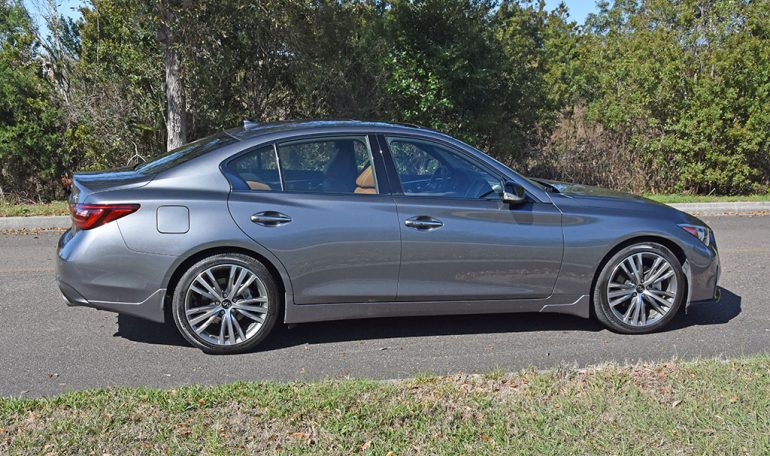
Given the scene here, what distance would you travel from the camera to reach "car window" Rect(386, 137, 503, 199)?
5777 mm

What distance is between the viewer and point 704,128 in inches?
578

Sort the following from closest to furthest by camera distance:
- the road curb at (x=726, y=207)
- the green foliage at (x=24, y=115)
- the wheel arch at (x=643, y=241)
Answer: 1. the wheel arch at (x=643, y=241)
2. the road curb at (x=726, y=207)
3. the green foliage at (x=24, y=115)

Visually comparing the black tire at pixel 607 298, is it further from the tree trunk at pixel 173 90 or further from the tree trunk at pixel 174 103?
the tree trunk at pixel 174 103

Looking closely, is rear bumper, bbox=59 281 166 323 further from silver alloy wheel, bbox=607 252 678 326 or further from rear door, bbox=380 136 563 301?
silver alloy wheel, bbox=607 252 678 326

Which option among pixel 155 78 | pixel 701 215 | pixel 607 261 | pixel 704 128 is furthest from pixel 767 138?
pixel 155 78

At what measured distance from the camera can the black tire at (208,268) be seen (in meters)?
5.30

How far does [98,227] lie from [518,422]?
3.14 meters

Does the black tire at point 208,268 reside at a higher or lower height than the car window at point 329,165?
lower

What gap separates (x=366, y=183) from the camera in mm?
5656

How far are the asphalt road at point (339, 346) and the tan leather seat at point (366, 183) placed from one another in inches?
45.8

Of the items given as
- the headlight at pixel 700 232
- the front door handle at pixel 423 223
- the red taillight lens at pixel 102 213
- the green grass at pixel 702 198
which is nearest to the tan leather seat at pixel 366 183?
the front door handle at pixel 423 223

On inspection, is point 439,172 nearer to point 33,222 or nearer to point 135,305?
point 135,305

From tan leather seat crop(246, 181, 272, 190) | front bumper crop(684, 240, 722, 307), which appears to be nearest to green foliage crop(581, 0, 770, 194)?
front bumper crop(684, 240, 722, 307)

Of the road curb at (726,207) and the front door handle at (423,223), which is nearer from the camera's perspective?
the front door handle at (423,223)
